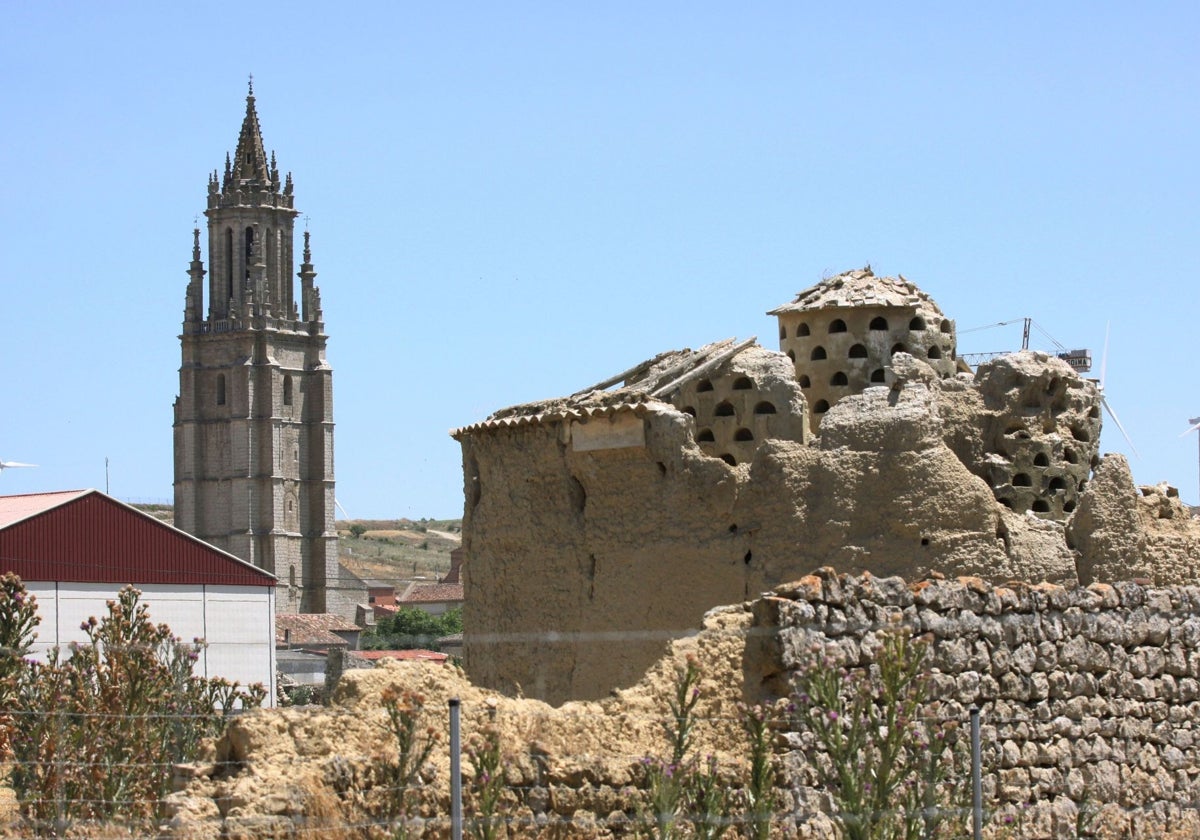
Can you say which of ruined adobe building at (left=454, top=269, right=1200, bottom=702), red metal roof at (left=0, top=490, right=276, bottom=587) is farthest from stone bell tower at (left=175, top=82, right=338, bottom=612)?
ruined adobe building at (left=454, top=269, right=1200, bottom=702)

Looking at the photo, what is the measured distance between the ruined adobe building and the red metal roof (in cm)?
1923

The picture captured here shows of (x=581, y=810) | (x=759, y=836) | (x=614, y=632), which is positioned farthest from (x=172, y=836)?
(x=614, y=632)

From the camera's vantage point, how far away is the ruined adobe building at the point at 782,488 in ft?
59.9

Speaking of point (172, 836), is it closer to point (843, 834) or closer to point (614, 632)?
point (843, 834)

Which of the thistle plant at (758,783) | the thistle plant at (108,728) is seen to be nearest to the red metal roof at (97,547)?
the thistle plant at (108,728)

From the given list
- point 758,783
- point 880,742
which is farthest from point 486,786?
point 880,742

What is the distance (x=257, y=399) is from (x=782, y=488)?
124403 mm

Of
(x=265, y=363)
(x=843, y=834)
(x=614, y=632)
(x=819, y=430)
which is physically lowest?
(x=843, y=834)

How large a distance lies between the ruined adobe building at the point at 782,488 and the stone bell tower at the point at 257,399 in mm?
119323

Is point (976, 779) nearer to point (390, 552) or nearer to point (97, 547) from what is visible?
point (97, 547)

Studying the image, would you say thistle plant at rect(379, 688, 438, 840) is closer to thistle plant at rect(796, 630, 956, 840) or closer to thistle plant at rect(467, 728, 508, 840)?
thistle plant at rect(467, 728, 508, 840)

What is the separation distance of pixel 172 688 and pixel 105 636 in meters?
0.70

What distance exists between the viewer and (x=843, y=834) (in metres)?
12.3

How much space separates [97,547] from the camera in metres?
40.7
